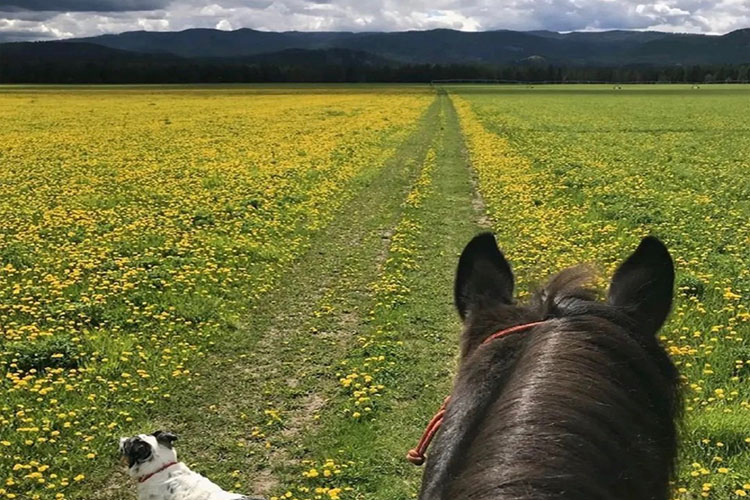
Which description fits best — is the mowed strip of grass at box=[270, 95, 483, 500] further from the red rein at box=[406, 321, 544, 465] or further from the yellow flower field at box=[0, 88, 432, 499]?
the red rein at box=[406, 321, 544, 465]

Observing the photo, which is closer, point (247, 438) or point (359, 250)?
point (247, 438)

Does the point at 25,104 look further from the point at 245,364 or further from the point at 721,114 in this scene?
the point at 245,364

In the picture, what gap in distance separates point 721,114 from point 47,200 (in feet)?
166

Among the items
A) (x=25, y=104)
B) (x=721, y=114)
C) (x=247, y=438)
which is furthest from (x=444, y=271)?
(x=25, y=104)

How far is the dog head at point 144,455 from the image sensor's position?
4.98 meters

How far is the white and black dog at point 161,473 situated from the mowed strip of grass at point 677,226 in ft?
9.64

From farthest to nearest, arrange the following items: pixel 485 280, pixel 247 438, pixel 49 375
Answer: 1. pixel 49 375
2. pixel 247 438
3. pixel 485 280

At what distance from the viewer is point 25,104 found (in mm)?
61281

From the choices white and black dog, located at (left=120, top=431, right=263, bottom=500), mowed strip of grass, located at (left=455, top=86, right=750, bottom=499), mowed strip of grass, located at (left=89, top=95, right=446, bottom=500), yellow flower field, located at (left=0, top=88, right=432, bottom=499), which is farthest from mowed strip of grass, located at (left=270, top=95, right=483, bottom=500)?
yellow flower field, located at (left=0, top=88, right=432, bottom=499)

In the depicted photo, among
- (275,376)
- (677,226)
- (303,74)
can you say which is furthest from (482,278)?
(303,74)

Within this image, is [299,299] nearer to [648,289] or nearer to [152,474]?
[152,474]

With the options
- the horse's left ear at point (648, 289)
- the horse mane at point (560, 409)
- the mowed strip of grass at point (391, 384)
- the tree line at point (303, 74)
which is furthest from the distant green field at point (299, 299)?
the tree line at point (303, 74)

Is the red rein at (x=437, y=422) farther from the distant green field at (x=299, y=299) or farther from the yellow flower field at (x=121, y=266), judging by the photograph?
the yellow flower field at (x=121, y=266)

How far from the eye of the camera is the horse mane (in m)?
1.39
